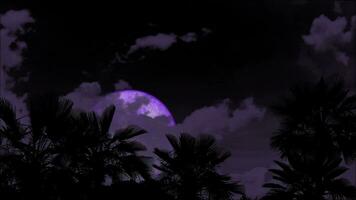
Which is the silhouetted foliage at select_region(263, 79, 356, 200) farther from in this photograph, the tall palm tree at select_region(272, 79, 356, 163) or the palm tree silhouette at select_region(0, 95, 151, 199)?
the palm tree silhouette at select_region(0, 95, 151, 199)

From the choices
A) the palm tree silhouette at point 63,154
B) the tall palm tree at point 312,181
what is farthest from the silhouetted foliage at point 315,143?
the palm tree silhouette at point 63,154

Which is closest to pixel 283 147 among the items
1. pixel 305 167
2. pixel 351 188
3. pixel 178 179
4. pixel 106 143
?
pixel 305 167

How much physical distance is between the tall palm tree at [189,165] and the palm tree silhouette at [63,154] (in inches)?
123

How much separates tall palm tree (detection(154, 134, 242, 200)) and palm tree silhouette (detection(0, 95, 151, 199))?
313 cm

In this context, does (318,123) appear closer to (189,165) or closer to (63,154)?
(189,165)

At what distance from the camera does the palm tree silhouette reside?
1612 centimetres

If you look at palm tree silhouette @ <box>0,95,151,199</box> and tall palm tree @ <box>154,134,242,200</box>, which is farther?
tall palm tree @ <box>154,134,242,200</box>

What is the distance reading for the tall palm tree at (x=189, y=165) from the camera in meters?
21.0

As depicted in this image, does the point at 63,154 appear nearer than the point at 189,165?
Yes

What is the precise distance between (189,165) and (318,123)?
616 cm

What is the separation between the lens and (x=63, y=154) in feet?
56.4

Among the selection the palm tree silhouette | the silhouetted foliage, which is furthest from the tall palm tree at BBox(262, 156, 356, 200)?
the palm tree silhouette

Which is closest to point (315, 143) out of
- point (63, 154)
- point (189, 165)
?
point (189, 165)

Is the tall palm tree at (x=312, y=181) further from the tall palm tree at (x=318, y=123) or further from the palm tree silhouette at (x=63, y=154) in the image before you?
the palm tree silhouette at (x=63, y=154)
